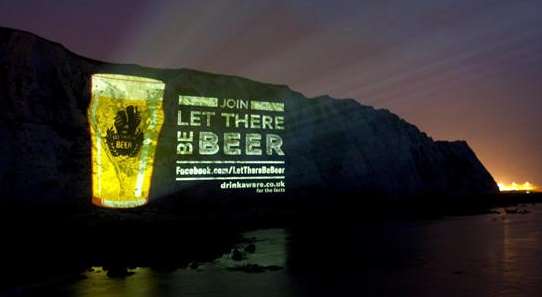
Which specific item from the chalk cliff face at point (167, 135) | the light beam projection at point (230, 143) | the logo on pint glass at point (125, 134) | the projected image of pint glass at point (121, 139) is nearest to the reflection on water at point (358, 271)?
the light beam projection at point (230, 143)

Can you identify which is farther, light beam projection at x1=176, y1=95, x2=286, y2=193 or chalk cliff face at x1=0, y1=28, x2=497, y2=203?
light beam projection at x1=176, y1=95, x2=286, y2=193

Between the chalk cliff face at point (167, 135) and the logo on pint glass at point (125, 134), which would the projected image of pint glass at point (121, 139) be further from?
the chalk cliff face at point (167, 135)

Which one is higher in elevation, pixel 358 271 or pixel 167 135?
pixel 167 135

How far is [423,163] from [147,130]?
65.1 m

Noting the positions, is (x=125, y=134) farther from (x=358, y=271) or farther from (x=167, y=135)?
(x=358, y=271)

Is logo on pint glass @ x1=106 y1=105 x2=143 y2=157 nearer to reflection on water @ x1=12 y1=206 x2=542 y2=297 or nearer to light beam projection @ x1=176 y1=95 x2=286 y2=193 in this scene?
light beam projection @ x1=176 y1=95 x2=286 y2=193

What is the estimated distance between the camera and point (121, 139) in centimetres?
4869

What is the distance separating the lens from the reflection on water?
23523 mm

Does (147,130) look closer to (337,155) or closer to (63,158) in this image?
(63,158)

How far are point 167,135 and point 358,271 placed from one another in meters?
30.3

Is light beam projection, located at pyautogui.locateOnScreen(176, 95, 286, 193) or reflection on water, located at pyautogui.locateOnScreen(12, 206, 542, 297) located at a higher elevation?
light beam projection, located at pyautogui.locateOnScreen(176, 95, 286, 193)

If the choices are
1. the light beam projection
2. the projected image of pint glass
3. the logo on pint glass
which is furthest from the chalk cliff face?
the logo on pint glass

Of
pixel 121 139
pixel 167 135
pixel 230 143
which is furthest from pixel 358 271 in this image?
pixel 167 135

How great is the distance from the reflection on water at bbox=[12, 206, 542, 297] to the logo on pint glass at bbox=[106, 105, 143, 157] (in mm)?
12902
